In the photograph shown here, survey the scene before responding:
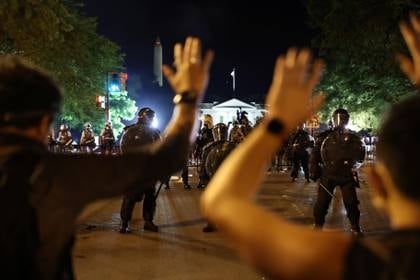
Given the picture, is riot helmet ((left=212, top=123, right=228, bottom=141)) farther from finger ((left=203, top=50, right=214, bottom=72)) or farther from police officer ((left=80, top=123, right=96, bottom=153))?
police officer ((left=80, top=123, right=96, bottom=153))

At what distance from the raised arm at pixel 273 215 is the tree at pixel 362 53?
1688cm

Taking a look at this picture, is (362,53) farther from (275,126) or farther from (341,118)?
(275,126)

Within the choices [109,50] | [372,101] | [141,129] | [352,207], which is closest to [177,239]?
[141,129]

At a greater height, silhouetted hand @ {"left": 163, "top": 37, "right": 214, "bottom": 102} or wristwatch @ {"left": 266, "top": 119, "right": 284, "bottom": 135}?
silhouetted hand @ {"left": 163, "top": 37, "right": 214, "bottom": 102}

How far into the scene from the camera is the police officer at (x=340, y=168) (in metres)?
8.04

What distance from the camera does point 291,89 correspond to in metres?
1.60

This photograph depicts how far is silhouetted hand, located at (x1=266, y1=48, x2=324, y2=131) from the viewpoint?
5.23 feet

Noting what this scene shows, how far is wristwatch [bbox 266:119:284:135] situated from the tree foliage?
33.1 feet

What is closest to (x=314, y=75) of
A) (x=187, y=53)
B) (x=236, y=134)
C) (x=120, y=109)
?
(x=187, y=53)

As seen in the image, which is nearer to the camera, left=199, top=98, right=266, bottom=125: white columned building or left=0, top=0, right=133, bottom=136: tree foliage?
left=0, top=0, right=133, bottom=136: tree foliage

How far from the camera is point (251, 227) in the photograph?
1.46 metres

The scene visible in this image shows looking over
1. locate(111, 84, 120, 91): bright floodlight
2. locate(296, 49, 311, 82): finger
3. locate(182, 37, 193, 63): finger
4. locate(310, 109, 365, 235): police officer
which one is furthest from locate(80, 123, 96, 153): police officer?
locate(296, 49, 311, 82): finger

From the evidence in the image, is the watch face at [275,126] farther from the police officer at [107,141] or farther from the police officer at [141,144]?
the police officer at [107,141]

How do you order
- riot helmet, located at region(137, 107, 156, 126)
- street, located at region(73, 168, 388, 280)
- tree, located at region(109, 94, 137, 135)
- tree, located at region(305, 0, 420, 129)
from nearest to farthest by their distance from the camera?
street, located at region(73, 168, 388, 280), riot helmet, located at region(137, 107, 156, 126), tree, located at region(305, 0, 420, 129), tree, located at region(109, 94, 137, 135)
